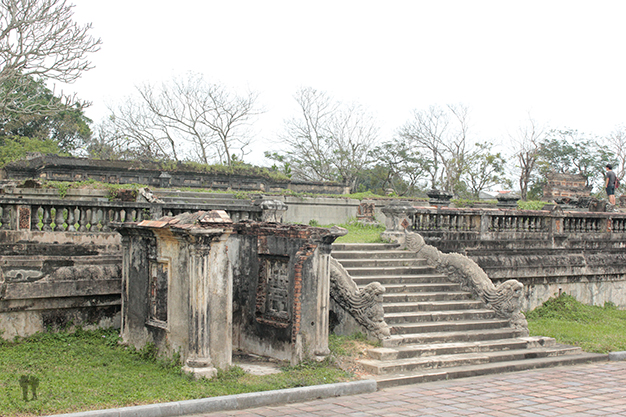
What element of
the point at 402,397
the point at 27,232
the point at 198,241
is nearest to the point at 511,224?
the point at 402,397

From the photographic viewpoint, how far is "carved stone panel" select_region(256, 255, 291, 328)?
830 cm

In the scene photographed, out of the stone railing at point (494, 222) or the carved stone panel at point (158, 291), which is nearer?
the carved stone panel at point (158, 291)

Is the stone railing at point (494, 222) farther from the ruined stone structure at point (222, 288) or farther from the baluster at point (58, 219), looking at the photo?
the baluster at point (58, 219)

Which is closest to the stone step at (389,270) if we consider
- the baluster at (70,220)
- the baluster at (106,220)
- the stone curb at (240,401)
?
Answer: the stone curb at (240,401)

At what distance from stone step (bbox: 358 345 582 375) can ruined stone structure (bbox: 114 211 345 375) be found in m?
0.85

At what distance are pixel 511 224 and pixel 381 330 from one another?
6.86 metres

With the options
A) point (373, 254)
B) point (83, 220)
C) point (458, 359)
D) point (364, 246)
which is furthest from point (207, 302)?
point (364, 246)

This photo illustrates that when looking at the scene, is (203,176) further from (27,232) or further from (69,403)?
(69,403)

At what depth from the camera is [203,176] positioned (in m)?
25.7

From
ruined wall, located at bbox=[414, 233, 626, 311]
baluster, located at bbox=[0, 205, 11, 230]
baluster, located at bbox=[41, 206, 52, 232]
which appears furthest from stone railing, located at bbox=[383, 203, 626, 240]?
baluster, located at bbox=[0, 205, 11, 230]

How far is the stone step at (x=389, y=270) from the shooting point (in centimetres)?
1067

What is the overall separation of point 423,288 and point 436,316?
3.05 feet

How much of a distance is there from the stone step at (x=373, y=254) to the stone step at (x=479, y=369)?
3.27 m

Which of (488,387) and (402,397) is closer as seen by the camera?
(402,397)
